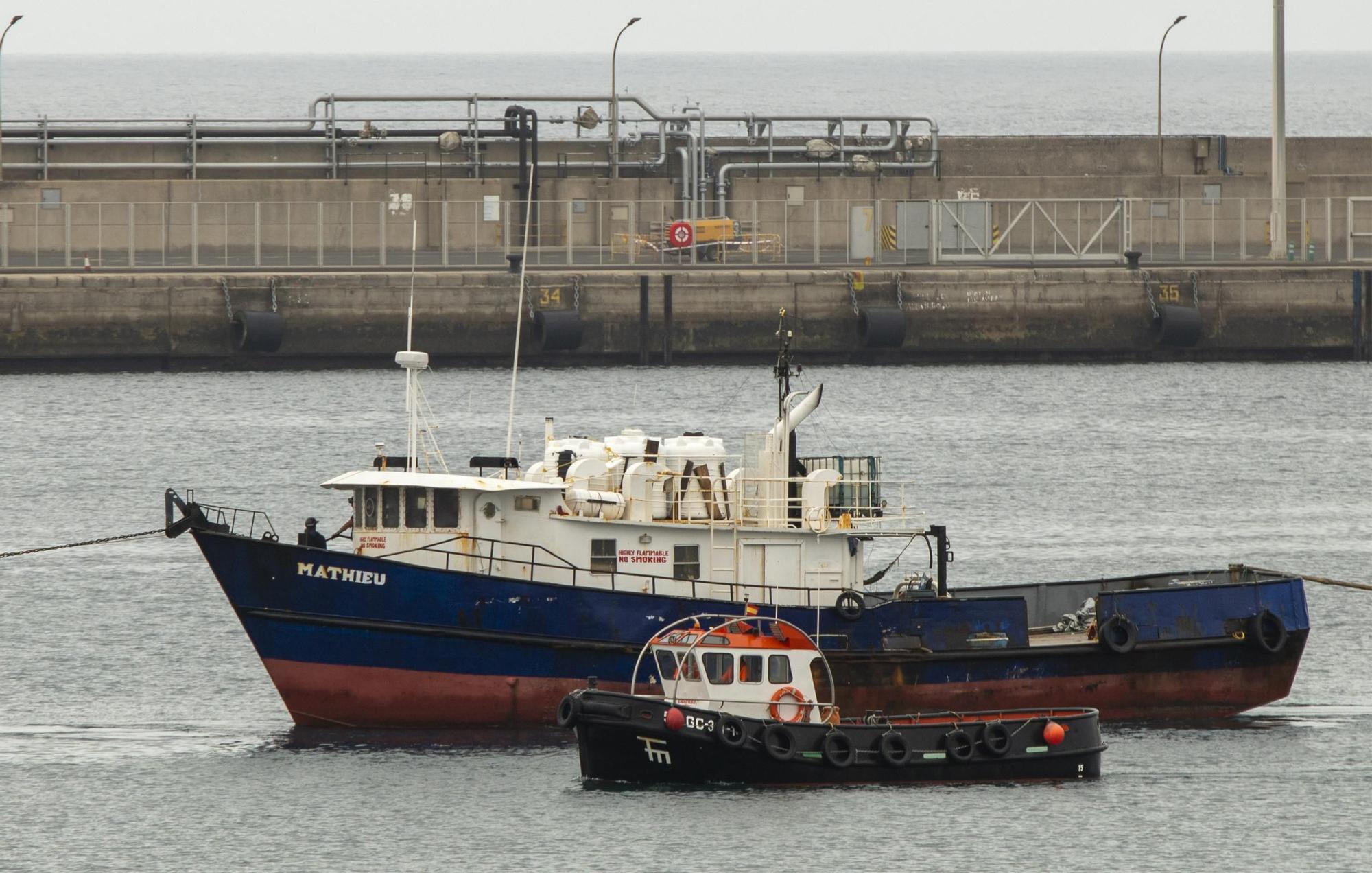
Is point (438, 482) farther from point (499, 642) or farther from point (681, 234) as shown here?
point (681, 234)

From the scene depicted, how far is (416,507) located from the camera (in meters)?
29.9

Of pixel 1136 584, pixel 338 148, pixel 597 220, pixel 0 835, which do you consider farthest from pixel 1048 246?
pixel 0 835

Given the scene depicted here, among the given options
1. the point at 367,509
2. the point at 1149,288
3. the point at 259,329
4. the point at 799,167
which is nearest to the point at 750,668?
the point at 367,509

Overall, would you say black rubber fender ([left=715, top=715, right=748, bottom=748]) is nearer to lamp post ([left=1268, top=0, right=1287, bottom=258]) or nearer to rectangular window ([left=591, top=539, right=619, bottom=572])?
rectangular window ([left=591, top=539, right=619, bottom=572])

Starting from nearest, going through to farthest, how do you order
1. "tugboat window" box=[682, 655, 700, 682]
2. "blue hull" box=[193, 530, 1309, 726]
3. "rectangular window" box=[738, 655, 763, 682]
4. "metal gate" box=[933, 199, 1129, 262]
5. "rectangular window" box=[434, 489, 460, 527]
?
"tugboat window" box=[682, 655, 700, 682] < "rectangular window" box=[738, 655, 763, 682] < "blue hull" box=[193, 530, 1309, 726] < "rectangular window" box=[434, 489, 460, 527] < "metal gate" box=[933, 199, 1129, 262]

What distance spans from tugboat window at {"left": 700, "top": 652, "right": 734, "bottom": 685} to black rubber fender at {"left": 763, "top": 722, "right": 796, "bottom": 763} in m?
0.81

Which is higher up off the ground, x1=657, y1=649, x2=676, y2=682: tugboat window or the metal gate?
the metal gate

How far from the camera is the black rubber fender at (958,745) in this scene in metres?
28.1

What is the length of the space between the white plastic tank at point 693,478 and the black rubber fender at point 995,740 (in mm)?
4639

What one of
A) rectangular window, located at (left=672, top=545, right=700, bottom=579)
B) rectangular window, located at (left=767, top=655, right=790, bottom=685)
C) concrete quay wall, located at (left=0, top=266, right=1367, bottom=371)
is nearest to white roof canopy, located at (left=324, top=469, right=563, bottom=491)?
rectangular window, located at (left=672, top=545, right=700, bottom=579)

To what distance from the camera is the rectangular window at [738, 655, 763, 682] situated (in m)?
27.9

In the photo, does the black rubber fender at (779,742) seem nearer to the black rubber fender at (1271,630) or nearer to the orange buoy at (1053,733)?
the orange buoy at (1053,733)

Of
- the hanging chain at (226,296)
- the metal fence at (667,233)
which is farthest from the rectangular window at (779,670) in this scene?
the metal fence at (667,233)

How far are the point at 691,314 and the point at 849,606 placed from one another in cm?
3904
